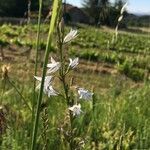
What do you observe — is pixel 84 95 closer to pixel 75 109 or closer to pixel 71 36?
pixel 75 109

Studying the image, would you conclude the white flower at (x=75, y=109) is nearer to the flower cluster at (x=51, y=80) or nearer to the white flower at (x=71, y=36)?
the flower cluster at (x=51, y=80)

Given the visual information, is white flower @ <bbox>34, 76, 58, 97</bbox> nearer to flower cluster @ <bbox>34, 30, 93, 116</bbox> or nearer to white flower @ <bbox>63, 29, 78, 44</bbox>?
flower cluster @ <bbox>34, 30, 93, 116</bbox>

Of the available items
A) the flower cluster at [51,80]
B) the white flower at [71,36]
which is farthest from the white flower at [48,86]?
the white flower at [71,36]

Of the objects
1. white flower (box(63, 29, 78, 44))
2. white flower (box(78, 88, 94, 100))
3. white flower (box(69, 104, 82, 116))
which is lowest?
white flower (box(69, 104, 82, 116))

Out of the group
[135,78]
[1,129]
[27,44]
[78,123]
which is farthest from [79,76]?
[1,129]

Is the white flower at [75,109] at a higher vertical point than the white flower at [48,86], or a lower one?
lower

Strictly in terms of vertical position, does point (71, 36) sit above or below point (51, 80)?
above

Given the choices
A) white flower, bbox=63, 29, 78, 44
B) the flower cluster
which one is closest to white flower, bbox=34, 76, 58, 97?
the flower cluster

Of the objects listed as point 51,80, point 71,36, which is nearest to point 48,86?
point 51,80

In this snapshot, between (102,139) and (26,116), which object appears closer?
(102,139)

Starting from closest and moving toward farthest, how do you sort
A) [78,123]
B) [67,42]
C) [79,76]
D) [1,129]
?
[67,42] < [1,129] < [78,123] < [79,76]

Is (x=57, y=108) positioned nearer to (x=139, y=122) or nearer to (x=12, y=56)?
(x=139, y=122)
